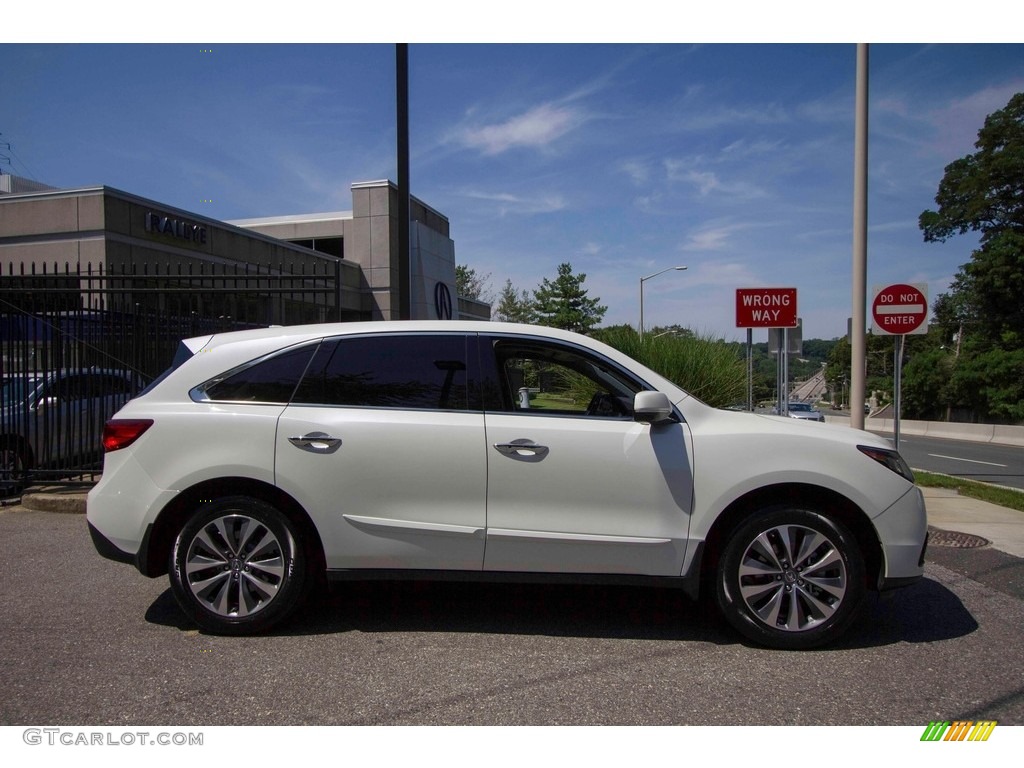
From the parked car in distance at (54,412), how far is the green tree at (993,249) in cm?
4473

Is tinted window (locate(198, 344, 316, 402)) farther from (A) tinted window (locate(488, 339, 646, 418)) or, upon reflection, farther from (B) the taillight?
(A) tinted window (locate(488, 339, 646, 418))

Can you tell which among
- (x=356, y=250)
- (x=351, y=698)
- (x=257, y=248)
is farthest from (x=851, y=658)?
(x=356, y=250)

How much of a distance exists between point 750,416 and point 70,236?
16434 mm

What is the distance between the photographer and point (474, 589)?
5098mm

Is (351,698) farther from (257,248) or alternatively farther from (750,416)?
(257,248)

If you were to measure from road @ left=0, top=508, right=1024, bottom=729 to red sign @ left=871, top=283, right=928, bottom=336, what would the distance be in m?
5.02

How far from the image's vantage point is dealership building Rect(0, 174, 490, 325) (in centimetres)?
1599

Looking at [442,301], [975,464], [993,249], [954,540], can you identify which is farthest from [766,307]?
[993,249]

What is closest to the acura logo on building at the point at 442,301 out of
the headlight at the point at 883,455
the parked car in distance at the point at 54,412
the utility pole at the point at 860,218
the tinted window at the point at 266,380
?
the parked car in distance at the point at 54,412

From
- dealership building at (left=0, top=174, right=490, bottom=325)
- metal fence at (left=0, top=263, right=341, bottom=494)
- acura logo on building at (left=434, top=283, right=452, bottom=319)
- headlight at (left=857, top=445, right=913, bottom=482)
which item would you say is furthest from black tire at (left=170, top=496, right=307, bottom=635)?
acura logo on building at (left=434, top=283, right=452, bottom=319)

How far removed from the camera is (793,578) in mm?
3949

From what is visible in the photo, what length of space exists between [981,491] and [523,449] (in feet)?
27.9

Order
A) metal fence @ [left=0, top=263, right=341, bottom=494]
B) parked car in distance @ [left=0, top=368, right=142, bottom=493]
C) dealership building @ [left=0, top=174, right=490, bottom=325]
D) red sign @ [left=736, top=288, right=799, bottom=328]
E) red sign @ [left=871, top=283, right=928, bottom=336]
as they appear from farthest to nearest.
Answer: dealership building @ [left=0, top=174, right=490, bottom=325] < red sign @ [left=736, top=288, right=799, bottom=328] < red sign @ [left=871, top=283, right=928, bottom=336] < parked car in distance @ [left=0, top=368, right=142, bottom=493] < metal fence @ [left=0, top=263, right=341, bottom=494]

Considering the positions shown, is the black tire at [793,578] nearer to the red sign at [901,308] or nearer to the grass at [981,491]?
the grass at [981,491]
